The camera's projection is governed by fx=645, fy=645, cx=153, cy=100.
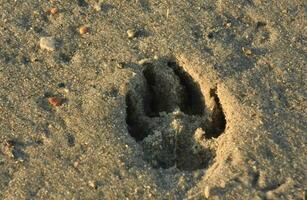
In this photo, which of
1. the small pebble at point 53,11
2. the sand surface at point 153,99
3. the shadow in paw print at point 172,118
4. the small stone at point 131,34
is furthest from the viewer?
the small pebble at point 53,11

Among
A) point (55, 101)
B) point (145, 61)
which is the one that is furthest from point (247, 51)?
point (55, 101)

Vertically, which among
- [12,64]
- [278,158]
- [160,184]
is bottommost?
[12,64]

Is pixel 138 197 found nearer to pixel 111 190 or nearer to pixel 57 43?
pixel 111 190

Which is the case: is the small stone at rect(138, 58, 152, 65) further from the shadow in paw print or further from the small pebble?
the small pebble

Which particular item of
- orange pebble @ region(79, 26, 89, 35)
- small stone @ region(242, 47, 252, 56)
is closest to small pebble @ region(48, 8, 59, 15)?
orange pebble @ region(79, 26, 89, 35)

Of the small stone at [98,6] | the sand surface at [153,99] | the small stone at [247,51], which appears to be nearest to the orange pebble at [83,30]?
the sand surface at [153,99]

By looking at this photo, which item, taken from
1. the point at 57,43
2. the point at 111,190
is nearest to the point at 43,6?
the point at 57,43

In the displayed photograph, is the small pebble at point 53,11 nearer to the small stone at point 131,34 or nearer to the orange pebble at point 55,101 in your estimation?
the small stone at point 131,34

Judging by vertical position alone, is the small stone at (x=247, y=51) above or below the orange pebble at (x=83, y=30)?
above
